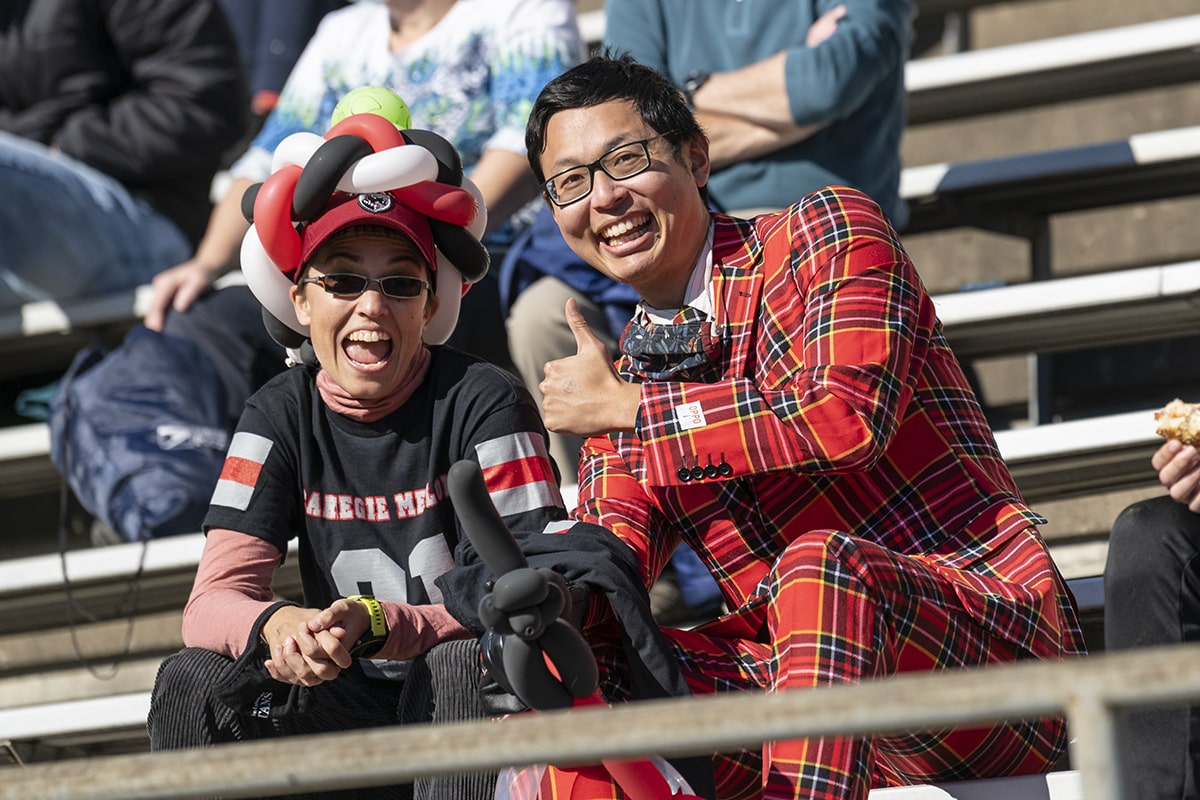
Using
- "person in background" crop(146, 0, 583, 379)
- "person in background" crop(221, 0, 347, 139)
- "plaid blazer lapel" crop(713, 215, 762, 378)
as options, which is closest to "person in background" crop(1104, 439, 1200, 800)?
"plaid blazer lapel" crop(713, 215, 762, 378)

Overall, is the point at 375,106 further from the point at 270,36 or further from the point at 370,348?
the point at 270,36

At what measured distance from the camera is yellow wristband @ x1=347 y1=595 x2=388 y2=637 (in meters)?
1.51

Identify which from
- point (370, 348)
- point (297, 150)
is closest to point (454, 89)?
point (297, 150)

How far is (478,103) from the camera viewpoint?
102 inches

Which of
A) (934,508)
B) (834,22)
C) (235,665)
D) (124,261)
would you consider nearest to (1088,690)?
(934,508)

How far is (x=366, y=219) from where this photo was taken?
1688 mm

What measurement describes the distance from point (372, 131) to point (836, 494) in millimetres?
600

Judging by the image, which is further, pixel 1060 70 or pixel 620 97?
pixel 1060 70

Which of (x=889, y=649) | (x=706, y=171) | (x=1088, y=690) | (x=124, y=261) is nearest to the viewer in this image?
(x=1088, y=690)

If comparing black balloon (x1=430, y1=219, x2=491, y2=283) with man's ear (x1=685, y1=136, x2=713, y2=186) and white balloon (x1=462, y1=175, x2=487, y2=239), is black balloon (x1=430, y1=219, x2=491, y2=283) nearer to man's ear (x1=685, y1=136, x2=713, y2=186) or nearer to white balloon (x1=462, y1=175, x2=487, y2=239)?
white balloon (x1=462, y1=175, x2=487, y2=239)

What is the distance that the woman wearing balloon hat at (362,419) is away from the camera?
1.63 m

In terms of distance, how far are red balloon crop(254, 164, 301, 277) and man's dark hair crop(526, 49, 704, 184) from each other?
257 millimetres

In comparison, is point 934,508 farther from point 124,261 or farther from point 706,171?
point 124,261

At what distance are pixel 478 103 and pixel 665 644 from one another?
1.37 m
